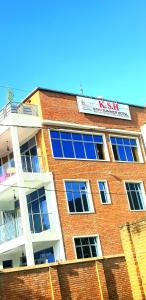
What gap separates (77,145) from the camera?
26.8 metres

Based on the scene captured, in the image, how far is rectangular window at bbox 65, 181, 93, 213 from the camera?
2473cm

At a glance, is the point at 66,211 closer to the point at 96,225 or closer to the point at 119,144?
the point at 96,225

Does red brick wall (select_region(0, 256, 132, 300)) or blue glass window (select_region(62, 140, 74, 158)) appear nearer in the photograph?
red brick wall (select_region(0, 256, 132, 300))

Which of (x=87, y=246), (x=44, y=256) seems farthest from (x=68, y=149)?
(x=44, y=256)

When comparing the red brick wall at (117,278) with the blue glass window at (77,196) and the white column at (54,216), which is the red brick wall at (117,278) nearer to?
the white column at (54,216)

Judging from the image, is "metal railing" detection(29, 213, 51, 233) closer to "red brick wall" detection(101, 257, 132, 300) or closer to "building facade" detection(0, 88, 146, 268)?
"building facade" detection(0, 88, 146, 268)

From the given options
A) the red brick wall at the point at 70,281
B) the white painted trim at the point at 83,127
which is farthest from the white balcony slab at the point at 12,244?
the red brick wall at the point at 70,281

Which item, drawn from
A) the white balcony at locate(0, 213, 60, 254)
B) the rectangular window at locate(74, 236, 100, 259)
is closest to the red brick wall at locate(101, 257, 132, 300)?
the white balcony at locate(0, 213, 60, 254)

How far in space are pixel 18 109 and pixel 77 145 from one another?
4.37 m

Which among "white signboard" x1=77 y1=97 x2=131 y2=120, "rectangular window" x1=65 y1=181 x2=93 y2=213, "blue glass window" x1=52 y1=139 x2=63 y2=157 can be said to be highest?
"white signboard" x1=77 y1=97 x2=131 y2=120

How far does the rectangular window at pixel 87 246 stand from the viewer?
2353cm

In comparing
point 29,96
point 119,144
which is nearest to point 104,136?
point 119,144

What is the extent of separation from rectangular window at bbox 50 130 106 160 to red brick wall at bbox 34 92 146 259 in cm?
49

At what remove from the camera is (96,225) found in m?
24.9
